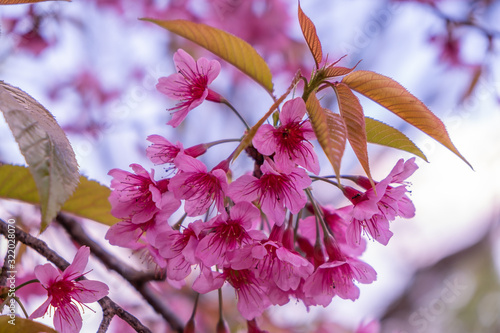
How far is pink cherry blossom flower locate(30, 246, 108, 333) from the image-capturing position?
33.2 inches

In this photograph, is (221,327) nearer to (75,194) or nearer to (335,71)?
(75,194)

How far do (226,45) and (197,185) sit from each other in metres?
0.29

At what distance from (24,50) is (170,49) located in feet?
5.02

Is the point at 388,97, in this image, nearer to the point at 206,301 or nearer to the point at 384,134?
the point at 384,134

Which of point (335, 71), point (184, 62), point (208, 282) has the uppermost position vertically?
point (184, 62)

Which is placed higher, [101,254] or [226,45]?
[226,45]

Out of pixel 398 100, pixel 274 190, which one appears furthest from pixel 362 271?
pixel 398 100

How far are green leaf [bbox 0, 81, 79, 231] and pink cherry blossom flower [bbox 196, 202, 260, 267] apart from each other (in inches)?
11.4

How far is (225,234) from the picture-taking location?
0.86m

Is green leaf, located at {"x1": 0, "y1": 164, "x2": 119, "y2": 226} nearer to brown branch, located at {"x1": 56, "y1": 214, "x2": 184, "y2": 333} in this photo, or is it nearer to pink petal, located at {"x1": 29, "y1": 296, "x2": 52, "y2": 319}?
brown branch, located at {"x1": 56, "y1": 214, "x2": 184, "y2": 333}

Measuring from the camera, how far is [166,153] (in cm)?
92

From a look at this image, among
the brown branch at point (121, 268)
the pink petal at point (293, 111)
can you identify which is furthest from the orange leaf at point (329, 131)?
the brown branch at point (121, 268)

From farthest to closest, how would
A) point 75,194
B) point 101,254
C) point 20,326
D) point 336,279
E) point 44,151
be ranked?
point 101,254, point 75,194, point 336,279, point 20,326, point 44,151

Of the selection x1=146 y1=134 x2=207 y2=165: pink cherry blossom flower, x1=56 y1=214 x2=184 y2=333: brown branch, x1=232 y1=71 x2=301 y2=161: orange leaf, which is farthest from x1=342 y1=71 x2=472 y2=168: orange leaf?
x1=56 y1=214 x2=184 y2=333: brown branch
